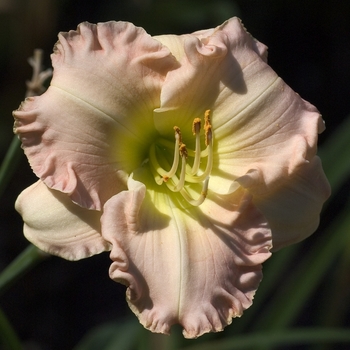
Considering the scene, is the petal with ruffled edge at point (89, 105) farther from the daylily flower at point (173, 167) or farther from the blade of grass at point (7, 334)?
the blade of grass at point (7, 334)

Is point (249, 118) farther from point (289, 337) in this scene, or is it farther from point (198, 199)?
point (289, 337)

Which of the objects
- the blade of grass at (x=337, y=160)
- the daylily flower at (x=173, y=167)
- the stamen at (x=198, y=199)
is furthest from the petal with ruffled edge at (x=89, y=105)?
the blade of grass at (x=337, y=160)

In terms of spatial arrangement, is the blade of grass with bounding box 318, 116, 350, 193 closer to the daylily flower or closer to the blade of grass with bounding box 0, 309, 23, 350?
the daylily flower

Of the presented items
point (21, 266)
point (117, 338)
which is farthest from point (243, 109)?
point (117, 338)

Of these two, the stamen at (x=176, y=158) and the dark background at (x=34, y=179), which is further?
the dark background at (x=34, y=179)

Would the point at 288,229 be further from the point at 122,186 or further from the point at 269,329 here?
the point at 269,329

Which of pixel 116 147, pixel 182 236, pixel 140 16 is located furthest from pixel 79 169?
pixel 140 16

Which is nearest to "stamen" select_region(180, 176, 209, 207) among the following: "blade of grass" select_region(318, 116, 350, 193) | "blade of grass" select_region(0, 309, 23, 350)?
"blade of grass" select_region(0, 309, 23, 350)
